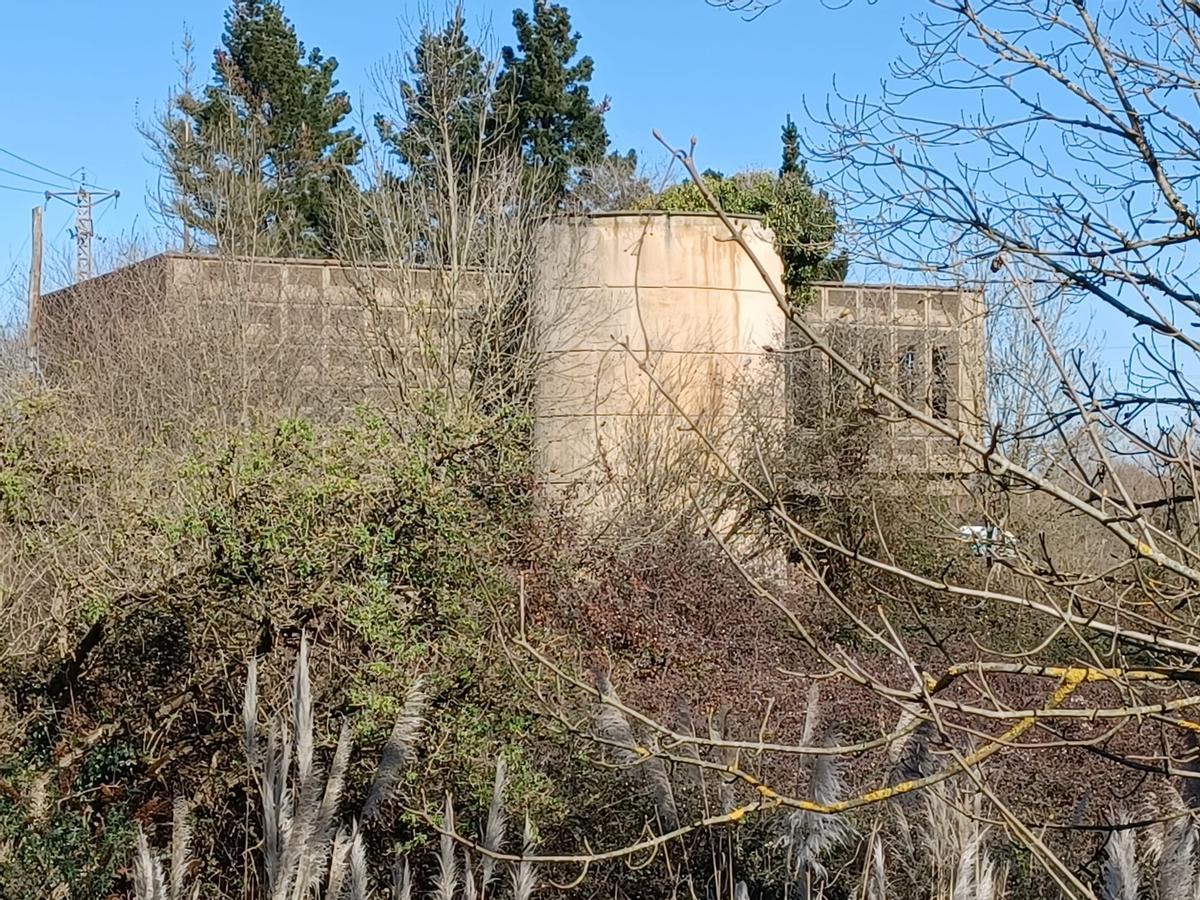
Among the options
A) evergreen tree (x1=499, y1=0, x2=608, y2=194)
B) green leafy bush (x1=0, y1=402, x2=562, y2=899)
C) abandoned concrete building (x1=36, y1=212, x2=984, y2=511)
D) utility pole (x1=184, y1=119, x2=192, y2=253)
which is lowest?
green leafy bush (x1=0, y1=402, x2=562, y2=899)

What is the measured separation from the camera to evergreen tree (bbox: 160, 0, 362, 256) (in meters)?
25.4

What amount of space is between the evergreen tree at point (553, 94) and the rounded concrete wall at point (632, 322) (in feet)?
52.9

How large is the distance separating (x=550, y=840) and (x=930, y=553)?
8896 millimetres

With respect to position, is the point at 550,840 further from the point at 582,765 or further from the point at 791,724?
the point at 791,724

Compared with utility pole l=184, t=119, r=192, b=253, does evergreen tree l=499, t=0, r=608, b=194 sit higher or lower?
A: higher

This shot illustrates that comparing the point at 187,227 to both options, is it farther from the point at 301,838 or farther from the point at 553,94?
the point at 301,838

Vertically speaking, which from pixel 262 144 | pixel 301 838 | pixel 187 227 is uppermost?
pixel 262 144

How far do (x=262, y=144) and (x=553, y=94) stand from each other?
25.4ft

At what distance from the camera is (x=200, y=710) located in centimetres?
804

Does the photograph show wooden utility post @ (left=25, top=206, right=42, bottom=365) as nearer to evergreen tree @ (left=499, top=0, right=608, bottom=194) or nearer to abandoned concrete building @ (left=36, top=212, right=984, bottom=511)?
abandoned concrete building @ (left=36, top=212, right=984, bottom=511)

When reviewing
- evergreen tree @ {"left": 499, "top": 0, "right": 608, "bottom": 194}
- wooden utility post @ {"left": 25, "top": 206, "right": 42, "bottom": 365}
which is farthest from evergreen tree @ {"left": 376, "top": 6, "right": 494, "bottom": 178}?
evergreen tree @ {"left": 499, "top": 0, "right": 608, "bottom": 194}

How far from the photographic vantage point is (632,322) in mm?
18391

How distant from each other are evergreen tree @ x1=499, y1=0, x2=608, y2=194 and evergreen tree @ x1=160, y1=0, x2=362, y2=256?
4.35 metres

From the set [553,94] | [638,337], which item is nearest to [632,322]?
[638,337]
